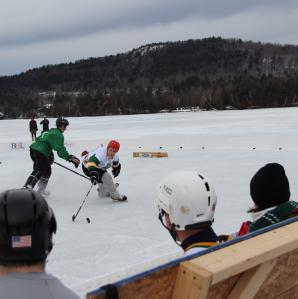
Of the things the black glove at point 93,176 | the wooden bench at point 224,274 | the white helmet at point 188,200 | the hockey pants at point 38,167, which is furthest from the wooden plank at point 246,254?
the hockey pants at point 38,167

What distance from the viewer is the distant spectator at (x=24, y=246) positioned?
108 centimetres

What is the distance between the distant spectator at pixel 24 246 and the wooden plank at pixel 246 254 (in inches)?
13.6

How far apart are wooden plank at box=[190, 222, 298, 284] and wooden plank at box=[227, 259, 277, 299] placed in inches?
1.9

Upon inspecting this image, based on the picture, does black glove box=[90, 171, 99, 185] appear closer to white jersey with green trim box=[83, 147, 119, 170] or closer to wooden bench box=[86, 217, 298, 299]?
white jersey with green trim box=[83, 147, 119, 170]

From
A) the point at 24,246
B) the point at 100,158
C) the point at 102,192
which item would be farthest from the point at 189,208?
the point at 102,192

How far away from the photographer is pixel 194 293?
111 centimetres

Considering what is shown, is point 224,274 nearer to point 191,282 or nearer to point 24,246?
point 191,282

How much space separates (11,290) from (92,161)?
4.54 metres

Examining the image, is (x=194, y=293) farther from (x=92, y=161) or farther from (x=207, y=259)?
(x=92, y=161)

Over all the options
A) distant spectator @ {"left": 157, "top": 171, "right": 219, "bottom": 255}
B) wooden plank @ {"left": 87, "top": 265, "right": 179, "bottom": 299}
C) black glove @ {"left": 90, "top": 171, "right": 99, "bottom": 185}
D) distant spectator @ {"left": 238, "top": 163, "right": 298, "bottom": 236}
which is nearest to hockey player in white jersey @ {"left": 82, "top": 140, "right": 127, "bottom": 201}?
black glove @ {"left": 90, "top": 171, "right": 99, "bottom": 185}

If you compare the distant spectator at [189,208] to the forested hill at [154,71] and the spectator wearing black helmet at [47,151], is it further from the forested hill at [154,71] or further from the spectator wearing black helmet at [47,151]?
the forested hill at [154,71]

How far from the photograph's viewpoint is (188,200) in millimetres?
1604

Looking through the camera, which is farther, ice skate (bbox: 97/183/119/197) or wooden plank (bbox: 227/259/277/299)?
ice skate (bbox: 97/183/119/197)

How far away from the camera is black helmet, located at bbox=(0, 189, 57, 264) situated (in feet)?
3.58
